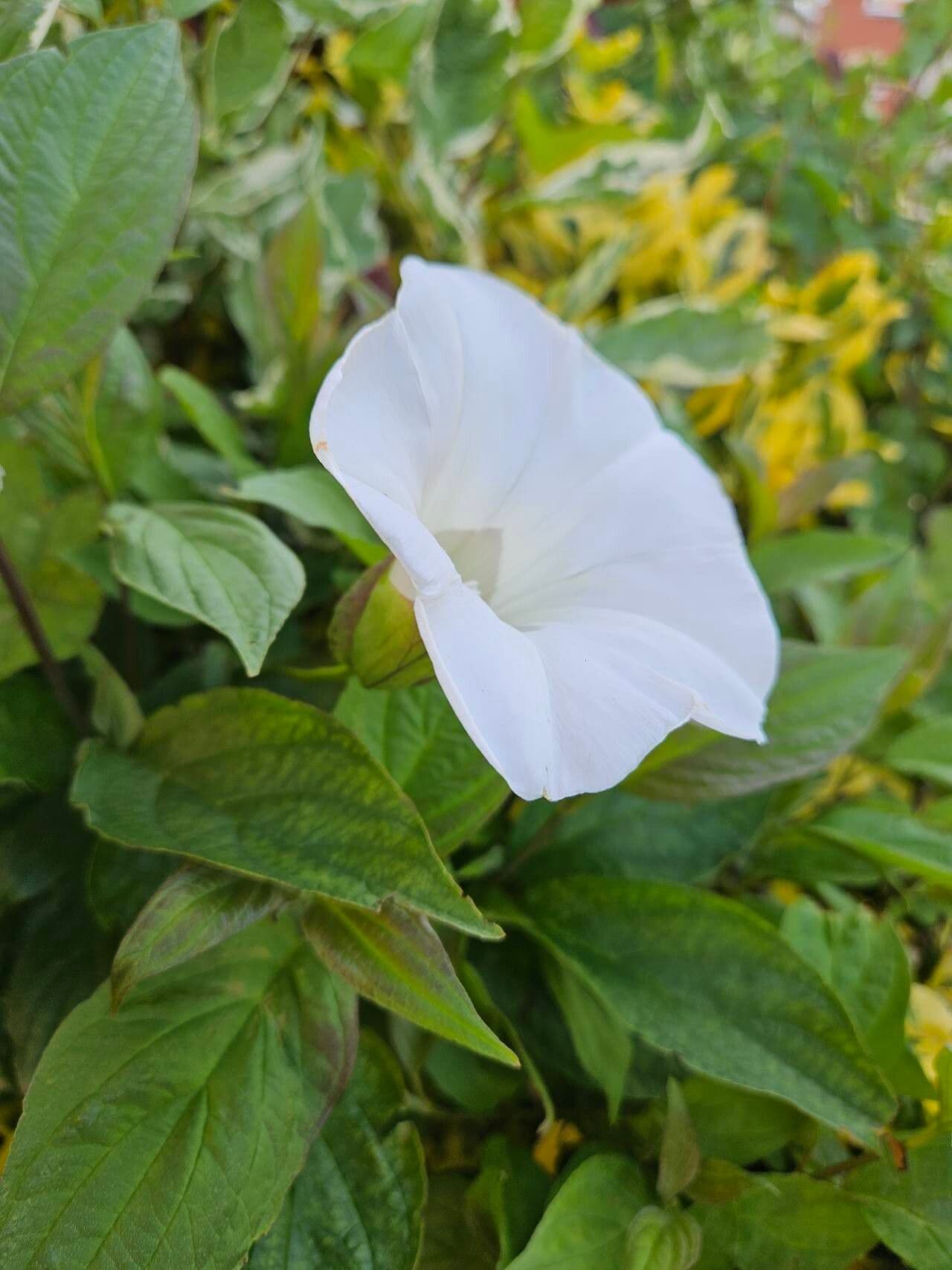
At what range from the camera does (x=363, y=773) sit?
1.06 feet

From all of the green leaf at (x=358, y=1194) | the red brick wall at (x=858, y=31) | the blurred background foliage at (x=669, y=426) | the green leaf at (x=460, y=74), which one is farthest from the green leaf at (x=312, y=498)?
the red brick wall at (x=858, y=31)

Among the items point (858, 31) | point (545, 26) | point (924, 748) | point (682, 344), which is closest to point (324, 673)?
point (924, 748)

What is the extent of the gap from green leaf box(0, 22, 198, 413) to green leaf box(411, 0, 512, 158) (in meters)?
0.43

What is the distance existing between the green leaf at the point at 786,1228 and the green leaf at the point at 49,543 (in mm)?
345

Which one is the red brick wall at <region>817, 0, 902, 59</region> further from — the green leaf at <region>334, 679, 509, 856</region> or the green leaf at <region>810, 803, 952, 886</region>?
the green leaf at <region>334, 679, 509, 856</region>

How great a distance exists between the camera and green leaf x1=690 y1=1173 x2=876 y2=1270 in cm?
37

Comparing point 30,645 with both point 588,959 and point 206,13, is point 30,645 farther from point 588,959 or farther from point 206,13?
point 206,13

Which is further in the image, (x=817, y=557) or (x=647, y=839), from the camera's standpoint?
(x=817, y=557)

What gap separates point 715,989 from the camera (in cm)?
40

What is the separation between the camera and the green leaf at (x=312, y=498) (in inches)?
15.2

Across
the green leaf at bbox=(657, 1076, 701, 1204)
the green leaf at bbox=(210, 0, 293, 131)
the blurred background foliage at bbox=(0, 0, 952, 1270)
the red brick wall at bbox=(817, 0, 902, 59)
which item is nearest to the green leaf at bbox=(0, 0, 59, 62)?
the blurred background foliage at bbox=(0, 0, 952, 1270)

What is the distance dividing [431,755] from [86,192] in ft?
0.78

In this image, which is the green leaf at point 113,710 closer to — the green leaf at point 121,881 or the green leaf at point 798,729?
the green leaf at point 121,881

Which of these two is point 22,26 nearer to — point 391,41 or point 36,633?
point 36,633
